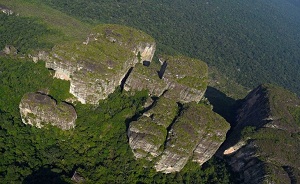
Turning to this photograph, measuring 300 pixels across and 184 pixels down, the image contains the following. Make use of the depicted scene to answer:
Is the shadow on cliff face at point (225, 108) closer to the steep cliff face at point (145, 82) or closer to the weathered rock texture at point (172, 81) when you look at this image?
the weathered rock texture at point (172, 81)

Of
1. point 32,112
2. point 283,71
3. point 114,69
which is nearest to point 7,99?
point 32,112

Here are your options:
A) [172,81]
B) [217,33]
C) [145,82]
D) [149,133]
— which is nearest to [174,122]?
[149,133]

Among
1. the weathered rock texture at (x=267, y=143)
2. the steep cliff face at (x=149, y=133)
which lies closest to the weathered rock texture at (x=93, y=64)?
the steep cliff face at (x=149, y=133)

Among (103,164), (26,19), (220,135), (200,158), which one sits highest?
(220,135)

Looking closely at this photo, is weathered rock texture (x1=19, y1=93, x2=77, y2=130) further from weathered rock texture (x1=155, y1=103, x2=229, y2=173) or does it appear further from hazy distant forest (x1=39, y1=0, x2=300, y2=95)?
hazy distant forest (x1=39, y1=0, x2=300, y2=95)

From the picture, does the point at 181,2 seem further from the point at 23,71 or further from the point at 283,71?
the point at 23,71

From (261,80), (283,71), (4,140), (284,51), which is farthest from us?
(284,51)

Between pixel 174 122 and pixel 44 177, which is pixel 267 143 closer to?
pixel 174 122
